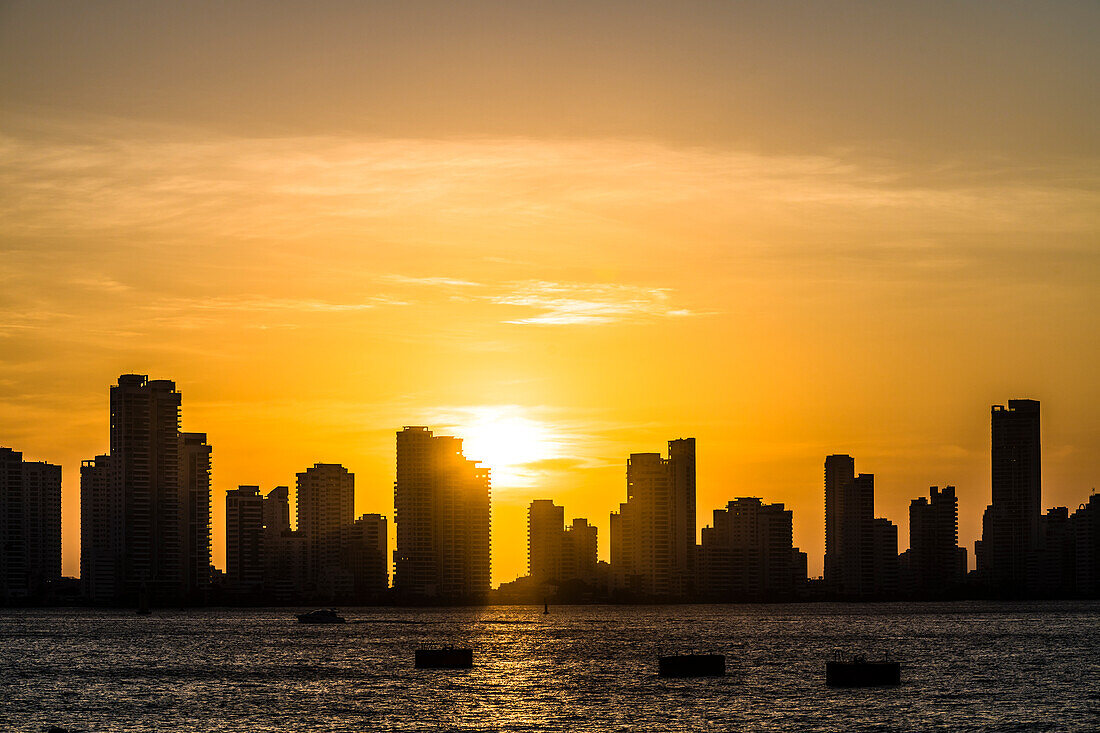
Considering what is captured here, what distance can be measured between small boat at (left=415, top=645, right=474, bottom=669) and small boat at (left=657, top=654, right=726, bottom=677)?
3001 cm

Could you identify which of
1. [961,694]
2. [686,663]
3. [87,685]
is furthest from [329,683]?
[961,694]

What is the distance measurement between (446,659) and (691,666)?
36.8m

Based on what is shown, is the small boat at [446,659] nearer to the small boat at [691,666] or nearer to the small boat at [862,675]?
the small boat at [691,666]

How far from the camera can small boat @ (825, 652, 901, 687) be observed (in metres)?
161

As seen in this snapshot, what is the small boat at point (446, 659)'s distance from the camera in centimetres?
19450

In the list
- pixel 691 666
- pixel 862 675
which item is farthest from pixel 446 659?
pixel 862 675

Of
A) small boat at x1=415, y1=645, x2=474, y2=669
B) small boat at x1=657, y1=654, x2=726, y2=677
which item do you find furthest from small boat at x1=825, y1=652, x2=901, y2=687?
small boat at x1=415, y1=645, x2=474, y2=669

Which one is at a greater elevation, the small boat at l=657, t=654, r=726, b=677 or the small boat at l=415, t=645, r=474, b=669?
the small boat at l=657, t=654, r=726, b=677

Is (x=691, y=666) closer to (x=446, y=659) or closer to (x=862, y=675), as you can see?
(x=862, y=675)

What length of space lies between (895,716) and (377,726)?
47.8 m

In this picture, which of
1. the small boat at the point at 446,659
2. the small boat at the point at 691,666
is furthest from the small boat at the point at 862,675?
the small boat at the point at 446,659

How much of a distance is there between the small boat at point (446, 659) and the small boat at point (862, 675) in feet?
174

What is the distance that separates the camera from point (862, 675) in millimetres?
162500

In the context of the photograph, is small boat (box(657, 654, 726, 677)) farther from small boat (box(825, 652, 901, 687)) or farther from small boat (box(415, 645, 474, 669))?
small boat (box(415, 645, 474, 669))
